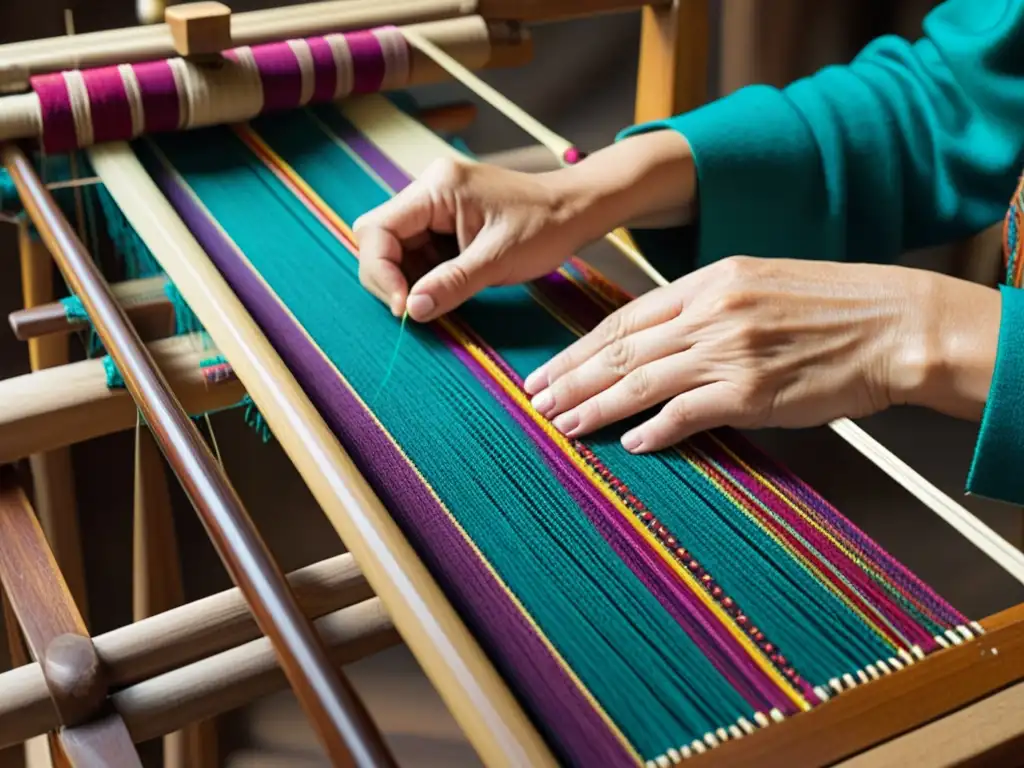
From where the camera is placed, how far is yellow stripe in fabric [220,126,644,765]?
56cm

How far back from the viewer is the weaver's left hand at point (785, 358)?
28.9 inches

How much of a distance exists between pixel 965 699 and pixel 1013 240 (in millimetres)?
568

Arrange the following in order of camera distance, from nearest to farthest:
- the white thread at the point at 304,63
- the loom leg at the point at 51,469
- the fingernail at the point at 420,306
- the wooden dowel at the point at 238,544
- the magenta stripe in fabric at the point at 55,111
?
the wooden dowel at the point at 238,544 < the fingernail at the point at 420,306 < the magenta stripe in fabric at the point at 55,111 < the white thread at the point at 304,63 < the loom leg at the point at 51,469

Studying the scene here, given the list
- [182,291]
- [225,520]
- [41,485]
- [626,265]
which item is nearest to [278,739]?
[41,485]

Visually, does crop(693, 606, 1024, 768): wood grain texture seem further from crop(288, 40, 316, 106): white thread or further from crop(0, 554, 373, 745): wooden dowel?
crop(288, 40, 316, 106): white thread

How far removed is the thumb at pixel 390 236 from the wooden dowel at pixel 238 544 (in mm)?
195

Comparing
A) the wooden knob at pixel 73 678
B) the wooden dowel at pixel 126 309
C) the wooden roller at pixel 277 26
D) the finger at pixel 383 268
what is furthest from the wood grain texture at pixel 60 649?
the wooden roller at pixel 277 26

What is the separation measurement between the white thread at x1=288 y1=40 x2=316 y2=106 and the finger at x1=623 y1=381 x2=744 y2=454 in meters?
0.57

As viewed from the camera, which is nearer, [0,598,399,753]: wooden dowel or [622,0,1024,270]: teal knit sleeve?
[0,598,399,753]: wooden dowel

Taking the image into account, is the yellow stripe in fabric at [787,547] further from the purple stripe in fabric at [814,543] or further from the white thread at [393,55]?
the white thread at [393,55]

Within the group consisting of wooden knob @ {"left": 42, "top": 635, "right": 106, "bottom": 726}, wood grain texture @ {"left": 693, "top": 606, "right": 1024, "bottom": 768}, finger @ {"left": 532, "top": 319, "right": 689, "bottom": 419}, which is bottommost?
wooden knob @ {"left": 42, "top": 635, "right": 106, "bottom": 726}

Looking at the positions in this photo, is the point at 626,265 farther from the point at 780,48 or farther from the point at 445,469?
the point at 445,469

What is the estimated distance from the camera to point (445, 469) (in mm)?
706

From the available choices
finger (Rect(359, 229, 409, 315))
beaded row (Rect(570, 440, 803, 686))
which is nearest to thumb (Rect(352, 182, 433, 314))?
finger (Rect(359, 229, 409, 315))
